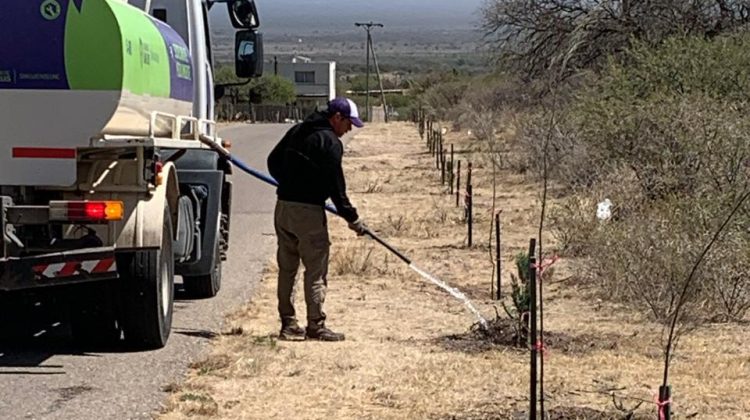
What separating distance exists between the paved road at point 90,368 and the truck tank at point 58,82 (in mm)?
1241

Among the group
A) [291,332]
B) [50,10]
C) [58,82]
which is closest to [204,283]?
[291,332]

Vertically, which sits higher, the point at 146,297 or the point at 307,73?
the point at 146,297

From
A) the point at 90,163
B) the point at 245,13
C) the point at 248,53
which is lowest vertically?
the point at 90,163

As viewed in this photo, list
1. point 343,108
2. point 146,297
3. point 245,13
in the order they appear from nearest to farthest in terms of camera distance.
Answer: point 146,297, point 343,108, point 245,13

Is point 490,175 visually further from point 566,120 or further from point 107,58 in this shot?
point 107,58

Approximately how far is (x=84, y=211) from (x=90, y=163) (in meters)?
0.45

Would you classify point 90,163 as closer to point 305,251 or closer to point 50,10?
point 50,10

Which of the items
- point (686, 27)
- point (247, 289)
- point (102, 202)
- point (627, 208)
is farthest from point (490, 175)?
point (102, 202)

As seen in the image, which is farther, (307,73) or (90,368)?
(307,73)

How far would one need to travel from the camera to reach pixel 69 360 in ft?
27.6

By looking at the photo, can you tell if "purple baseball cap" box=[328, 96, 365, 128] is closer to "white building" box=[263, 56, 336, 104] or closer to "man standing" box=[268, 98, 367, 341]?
"man standing" box=[268, 98, 367, 341]

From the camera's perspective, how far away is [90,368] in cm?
822

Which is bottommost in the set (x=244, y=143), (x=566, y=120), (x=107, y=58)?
(x=244, y=143)

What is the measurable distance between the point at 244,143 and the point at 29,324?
1152 inches
